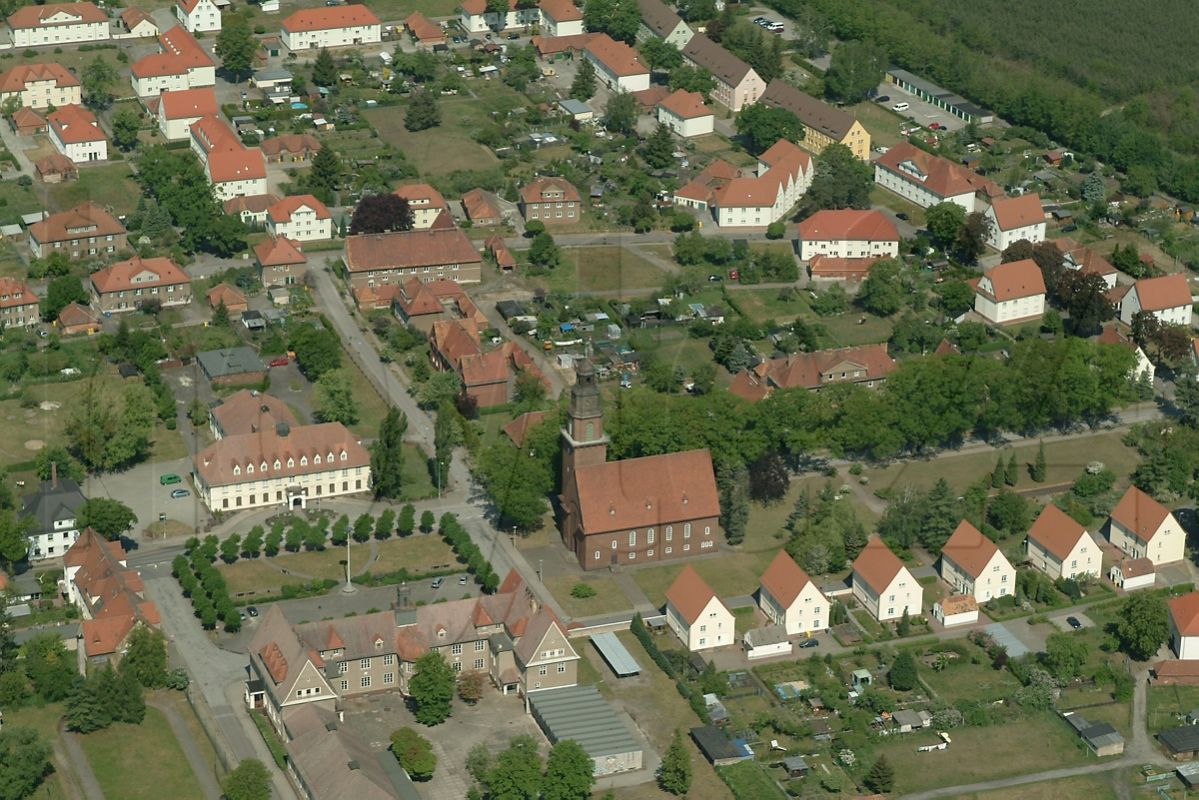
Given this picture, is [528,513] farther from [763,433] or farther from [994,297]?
[994,297]

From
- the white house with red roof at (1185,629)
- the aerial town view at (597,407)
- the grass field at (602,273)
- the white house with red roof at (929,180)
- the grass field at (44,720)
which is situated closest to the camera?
the grass field at (44,720)

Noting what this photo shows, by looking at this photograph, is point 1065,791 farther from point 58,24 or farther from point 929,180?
point 58,24

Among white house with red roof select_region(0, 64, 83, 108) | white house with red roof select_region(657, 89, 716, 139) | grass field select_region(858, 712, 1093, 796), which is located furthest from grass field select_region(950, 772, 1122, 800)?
white house with red roof select_region(0, 64, 83, 108)

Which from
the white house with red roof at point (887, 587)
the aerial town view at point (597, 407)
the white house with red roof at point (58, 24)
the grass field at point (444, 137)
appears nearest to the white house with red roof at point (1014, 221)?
the aerial town view at point (597, 407)

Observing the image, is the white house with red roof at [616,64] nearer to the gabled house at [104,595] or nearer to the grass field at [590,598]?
the grass field at [590,598]

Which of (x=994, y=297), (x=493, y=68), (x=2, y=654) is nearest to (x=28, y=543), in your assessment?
(x=2, y=654)

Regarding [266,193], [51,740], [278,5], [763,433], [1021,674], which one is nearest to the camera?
[51,740]
